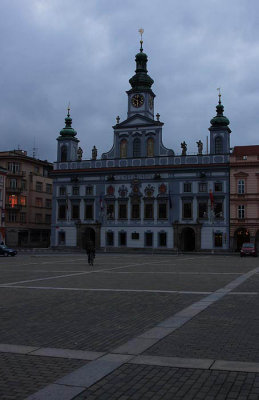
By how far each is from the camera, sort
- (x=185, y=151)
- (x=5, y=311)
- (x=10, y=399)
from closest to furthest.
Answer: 1. (x=10, y=399)
2. (x=5, y=311)
3. (x=185, y=151)

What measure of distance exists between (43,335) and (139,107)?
6396 centimetres

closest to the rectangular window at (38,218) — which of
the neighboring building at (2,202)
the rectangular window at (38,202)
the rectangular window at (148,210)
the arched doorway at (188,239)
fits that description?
the rectangular window at (38,202)

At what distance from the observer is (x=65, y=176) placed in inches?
2862

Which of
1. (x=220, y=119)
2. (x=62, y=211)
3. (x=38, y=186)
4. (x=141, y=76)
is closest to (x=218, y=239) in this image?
(x=220, y=119)

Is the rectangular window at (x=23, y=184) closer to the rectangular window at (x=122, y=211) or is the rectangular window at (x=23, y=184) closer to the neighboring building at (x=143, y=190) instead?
the neighboring building at (x=143, y=190)

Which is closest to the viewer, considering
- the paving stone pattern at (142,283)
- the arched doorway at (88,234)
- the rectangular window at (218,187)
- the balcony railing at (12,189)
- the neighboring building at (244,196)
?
the paving stone pattern at (142,283)

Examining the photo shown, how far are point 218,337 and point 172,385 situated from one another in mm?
2926

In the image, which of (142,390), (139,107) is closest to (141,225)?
(139,107)

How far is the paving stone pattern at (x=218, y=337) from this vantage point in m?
7.63

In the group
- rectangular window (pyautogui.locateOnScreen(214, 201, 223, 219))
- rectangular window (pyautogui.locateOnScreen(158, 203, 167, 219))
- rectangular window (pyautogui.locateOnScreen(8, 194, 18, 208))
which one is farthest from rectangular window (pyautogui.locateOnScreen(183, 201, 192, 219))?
rectangular window (pyautogui.locateOnScreen(8, 194, 18, 208))

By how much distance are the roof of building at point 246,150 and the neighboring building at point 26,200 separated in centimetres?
3378

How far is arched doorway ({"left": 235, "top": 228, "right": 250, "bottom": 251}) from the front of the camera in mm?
64812

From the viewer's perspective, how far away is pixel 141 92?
7125 centimetres

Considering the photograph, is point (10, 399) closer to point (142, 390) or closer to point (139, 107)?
point (142, 390)
